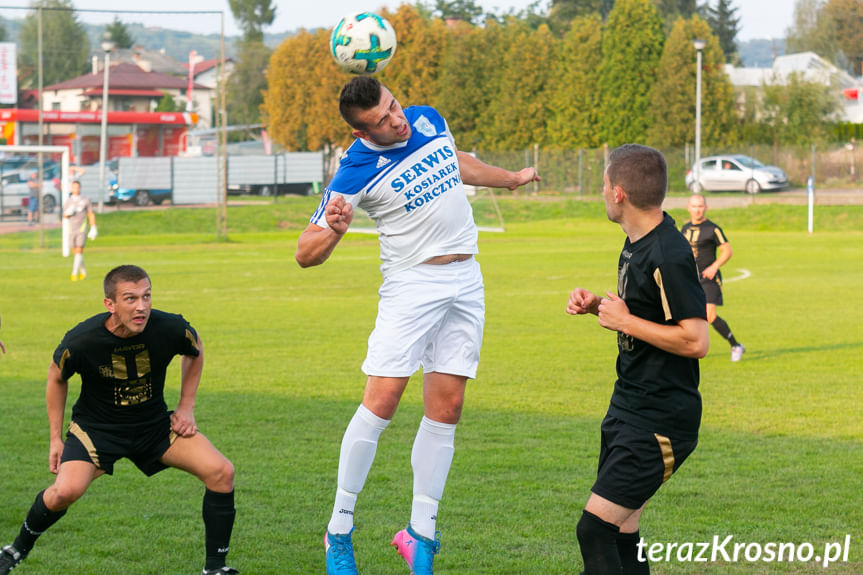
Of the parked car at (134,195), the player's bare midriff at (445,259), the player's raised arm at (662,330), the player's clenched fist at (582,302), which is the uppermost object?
the parked car at (134,195)

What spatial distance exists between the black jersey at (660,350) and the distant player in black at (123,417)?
210cm

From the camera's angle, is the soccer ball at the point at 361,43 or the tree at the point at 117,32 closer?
the soccer ball at the point at 361,43

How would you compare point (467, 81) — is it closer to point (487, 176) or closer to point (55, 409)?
point (487, 176)

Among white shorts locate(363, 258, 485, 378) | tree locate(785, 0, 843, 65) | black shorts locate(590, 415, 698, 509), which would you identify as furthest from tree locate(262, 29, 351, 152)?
tree locate(785, 0, 843, 65)

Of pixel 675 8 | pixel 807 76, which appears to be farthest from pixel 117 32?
pixel 675 8

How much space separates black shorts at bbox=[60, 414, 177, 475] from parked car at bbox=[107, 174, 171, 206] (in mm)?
37266

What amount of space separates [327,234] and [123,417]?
4.38 ft

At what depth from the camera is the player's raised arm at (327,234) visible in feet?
16.2

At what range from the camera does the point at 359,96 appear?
199 inches

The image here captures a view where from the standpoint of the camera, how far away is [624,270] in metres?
4.30

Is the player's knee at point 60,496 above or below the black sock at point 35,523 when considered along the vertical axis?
above

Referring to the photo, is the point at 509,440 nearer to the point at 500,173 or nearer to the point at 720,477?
the point at 720,477

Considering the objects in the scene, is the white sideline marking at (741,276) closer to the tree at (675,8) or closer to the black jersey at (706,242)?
the black jersey at (706,242)

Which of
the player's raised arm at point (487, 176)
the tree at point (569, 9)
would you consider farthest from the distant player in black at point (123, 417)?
the tree at point (569, 9)
